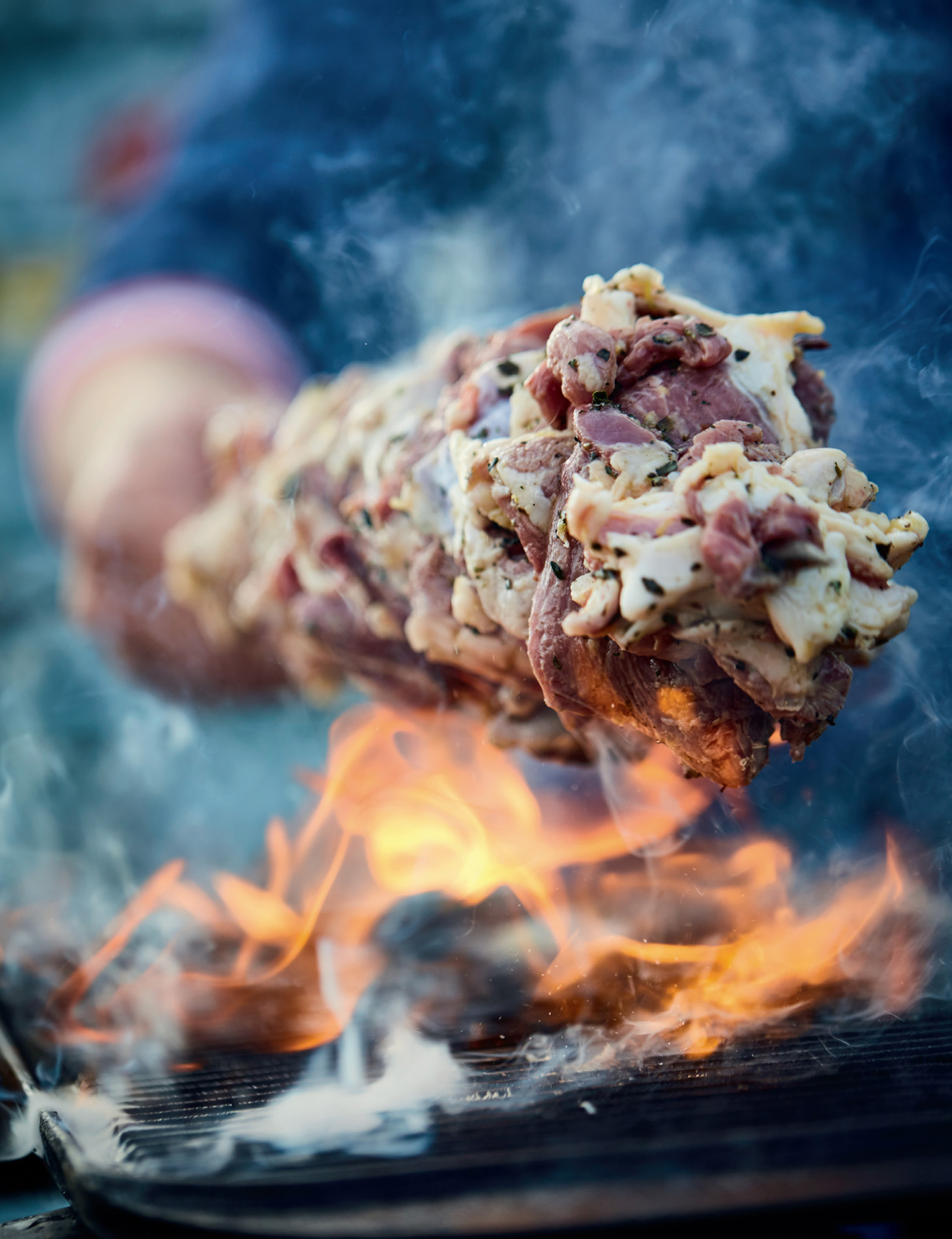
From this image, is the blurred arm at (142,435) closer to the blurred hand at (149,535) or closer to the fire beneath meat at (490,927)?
the blurred hand at (149,535)

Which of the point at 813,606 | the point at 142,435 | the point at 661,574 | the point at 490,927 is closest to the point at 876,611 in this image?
the point at 813,606

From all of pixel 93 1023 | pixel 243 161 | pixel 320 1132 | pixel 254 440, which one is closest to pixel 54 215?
pixel 243 161

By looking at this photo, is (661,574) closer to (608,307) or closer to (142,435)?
(608,307)

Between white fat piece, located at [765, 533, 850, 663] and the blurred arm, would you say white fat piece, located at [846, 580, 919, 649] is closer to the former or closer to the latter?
white fat piece, located at [765, 533, 850, 663]

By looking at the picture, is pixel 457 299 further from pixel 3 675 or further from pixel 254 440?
pixel 3 675

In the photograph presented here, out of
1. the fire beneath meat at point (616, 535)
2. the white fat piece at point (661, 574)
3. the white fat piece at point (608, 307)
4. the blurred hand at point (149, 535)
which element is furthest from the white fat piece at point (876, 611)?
the blurred hand at point (149, 535)

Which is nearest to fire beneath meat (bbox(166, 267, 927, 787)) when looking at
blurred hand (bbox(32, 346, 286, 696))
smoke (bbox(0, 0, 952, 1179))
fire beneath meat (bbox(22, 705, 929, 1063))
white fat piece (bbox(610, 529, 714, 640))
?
white fat piece (bbox(610, 529, 714, 640))
